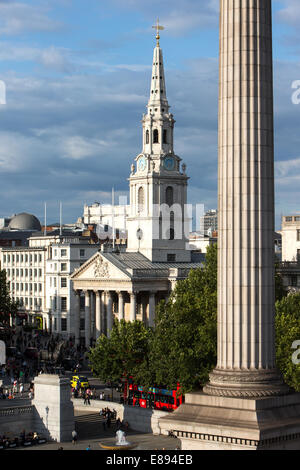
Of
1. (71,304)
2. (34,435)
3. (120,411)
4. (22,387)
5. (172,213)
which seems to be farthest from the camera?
(71,304)

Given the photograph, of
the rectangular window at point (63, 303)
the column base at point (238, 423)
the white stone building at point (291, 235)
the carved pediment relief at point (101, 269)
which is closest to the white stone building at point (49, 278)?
the rectangular window at point (63, 303)

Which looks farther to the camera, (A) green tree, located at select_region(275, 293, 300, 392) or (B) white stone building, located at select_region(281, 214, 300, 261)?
(B) white stone building, located at select_region(281, 214, 300, 261)

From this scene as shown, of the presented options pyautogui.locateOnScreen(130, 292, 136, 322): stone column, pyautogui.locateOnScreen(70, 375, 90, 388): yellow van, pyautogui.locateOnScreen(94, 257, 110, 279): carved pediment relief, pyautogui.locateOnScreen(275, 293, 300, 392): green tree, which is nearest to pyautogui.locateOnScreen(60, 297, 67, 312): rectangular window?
pyautogui.locateOnScreen(94, 257, 110, 279): carved pediment relief

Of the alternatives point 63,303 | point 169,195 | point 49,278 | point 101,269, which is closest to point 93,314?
point 63,303

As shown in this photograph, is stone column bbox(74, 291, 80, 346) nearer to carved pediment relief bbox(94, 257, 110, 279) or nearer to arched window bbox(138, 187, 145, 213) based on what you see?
carved pediment relief bbox(94, 257, 110, 279)

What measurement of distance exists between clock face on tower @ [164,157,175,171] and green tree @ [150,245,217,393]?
59147 millimetres

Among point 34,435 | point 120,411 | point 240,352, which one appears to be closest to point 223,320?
point 240,352

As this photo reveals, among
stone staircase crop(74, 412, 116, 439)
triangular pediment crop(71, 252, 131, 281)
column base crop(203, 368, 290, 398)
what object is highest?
triangular pediment crop(71, 252, 131, 281)

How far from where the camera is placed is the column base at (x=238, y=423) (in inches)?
1583

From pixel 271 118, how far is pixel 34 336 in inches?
4542

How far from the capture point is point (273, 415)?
41406 millimetres

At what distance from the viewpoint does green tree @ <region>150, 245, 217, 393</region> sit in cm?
7544

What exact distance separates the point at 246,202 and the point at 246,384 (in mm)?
8047
